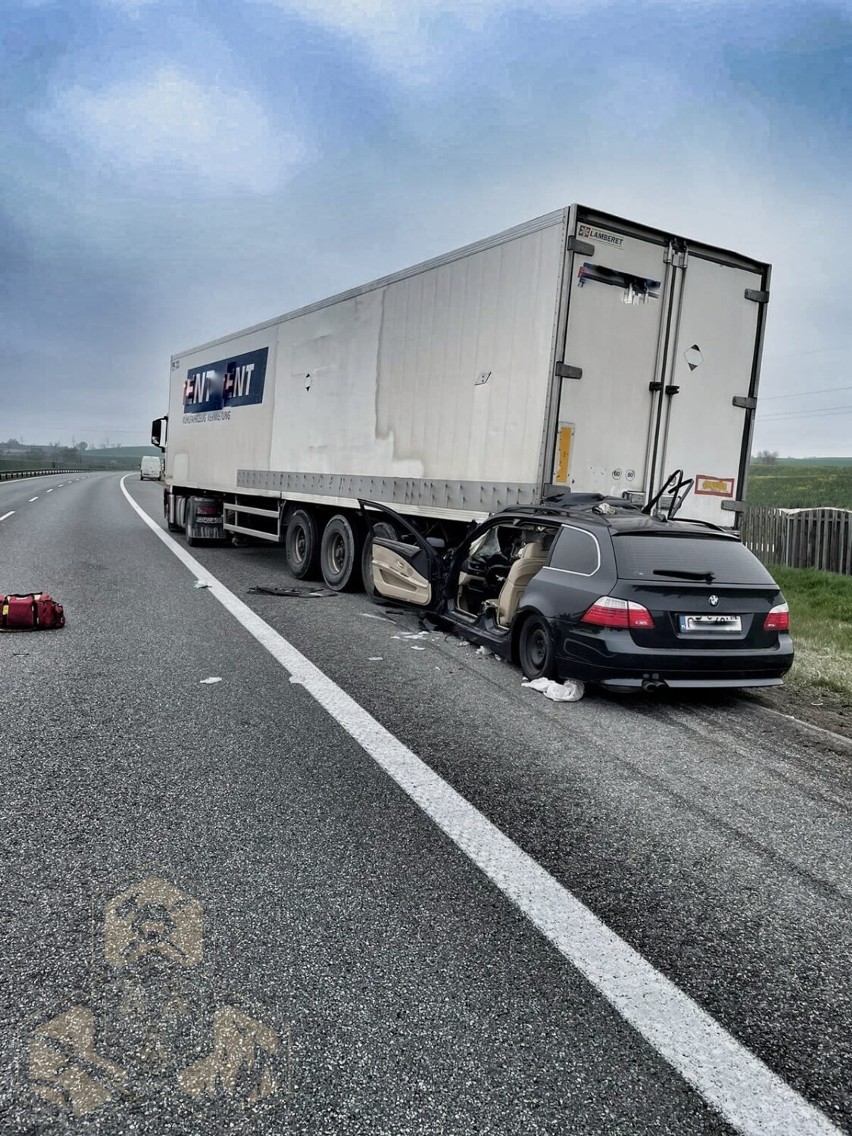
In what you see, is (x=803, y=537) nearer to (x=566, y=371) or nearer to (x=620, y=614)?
(x=566, y=371)

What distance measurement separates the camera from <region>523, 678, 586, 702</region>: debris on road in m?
5.92

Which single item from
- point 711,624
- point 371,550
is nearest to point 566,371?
point 711,624

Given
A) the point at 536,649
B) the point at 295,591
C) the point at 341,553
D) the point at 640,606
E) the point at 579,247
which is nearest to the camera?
the point at 640,606

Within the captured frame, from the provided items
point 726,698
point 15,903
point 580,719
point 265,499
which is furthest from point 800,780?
point 265,499

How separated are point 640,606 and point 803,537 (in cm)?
1159

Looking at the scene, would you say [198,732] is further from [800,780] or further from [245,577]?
[245,577]

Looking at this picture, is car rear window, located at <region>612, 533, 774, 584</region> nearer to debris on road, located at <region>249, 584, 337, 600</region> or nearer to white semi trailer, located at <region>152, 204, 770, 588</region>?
white semi trailer, located at <region>152, 204, 770, 588</region>

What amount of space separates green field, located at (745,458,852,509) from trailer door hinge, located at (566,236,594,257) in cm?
2725

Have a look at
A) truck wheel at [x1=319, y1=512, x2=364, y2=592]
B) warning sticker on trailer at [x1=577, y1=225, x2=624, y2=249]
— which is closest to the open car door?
truck wheel at [x1=319, y1=512, x2=364, y2=592]

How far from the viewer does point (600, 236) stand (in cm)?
716

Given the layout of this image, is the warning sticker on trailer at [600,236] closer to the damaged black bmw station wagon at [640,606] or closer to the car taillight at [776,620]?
the damaged black bmw station wagon at [640,606]

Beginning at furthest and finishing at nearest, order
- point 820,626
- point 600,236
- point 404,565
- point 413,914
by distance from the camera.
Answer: point 820,626 < point 404,565 < point 600,236 < point 413,914

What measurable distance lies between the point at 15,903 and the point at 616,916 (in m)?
2.16

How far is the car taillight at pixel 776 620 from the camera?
578cm
